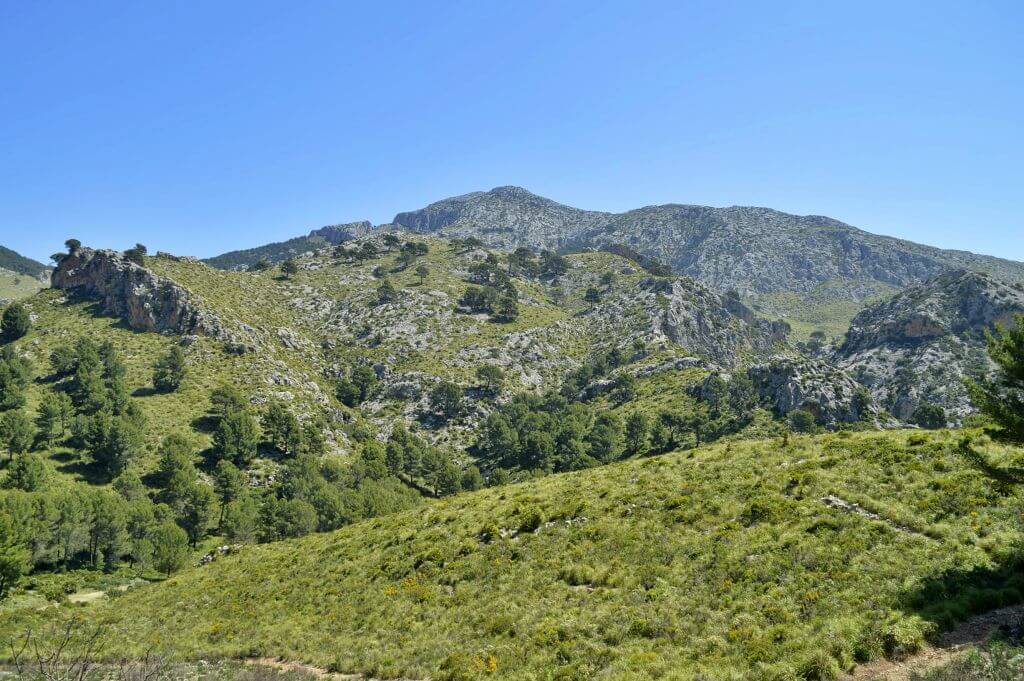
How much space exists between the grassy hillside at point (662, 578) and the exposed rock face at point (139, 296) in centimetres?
11393

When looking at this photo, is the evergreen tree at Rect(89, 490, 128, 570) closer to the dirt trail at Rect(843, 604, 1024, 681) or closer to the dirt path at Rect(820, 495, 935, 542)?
the dirt path at Rect(820, 495, 935, 542)

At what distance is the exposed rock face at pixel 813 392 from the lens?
378 ft

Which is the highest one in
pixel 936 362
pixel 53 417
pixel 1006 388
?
pixel 1006 388

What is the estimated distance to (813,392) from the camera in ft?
386

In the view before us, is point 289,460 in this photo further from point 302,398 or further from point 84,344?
point 84,344

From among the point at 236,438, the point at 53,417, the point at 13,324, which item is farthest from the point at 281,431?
the point at 13,324

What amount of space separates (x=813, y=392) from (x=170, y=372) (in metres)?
156

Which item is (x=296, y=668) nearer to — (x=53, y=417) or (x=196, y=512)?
(x=196, y=512)

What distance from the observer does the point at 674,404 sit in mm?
132250

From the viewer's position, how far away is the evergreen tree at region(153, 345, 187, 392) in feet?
388

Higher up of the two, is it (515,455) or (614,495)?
(614,495)

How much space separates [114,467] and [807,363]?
518 ft

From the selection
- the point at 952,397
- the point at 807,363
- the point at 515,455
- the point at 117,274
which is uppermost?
the point at 117,274

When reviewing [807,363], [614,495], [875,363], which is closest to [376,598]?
[614,495]
